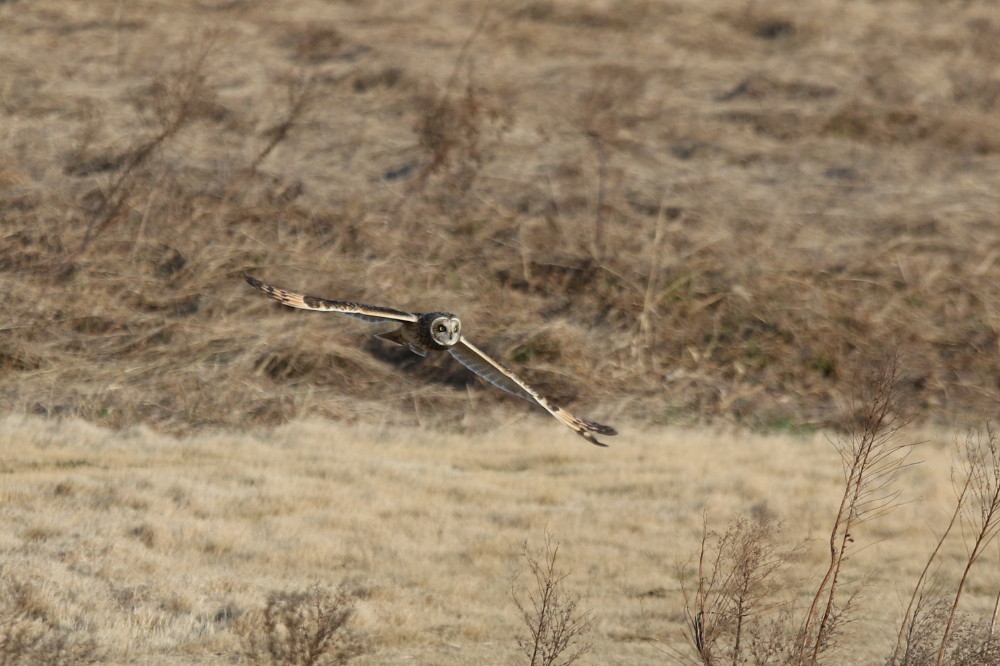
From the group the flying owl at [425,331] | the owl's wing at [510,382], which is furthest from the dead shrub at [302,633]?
the flying owl at [425,331]

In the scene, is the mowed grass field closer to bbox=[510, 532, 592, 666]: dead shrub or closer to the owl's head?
bbox=[510, 532, 592, 666]: dead shrub

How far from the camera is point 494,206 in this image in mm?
29141

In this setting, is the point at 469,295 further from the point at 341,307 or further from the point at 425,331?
the point at 341,307

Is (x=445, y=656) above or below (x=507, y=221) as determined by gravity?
above

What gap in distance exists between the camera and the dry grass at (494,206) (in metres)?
23.5

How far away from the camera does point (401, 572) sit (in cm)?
1458

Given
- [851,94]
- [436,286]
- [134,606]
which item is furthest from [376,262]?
[851,94]

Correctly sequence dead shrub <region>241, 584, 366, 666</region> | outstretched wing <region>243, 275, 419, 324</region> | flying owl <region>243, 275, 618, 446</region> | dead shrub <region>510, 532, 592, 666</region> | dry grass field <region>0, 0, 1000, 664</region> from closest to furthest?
1. outstretched wing <region>243, 275, 419, 324</region>
2. flying owl <region>243, 275, 618, 446</region>
3. dead shrub <region>241, 584, 366, 666</region>
4. dead shrub <region>510, 532, 592, 666</region>
5. dry grass field <region>0, 0, 1000, 664</region>

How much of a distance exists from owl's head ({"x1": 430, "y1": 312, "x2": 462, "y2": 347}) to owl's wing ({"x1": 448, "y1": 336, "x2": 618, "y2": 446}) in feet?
0.24

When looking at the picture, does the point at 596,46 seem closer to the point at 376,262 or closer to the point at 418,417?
the point at 376,262

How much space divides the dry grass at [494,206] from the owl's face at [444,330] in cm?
1360

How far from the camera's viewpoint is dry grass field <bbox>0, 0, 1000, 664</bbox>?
1477cm

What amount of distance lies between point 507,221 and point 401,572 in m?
15.1

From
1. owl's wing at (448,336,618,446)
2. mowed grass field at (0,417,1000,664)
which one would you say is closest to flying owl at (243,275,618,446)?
owl's wing at (448,336,618,446)
